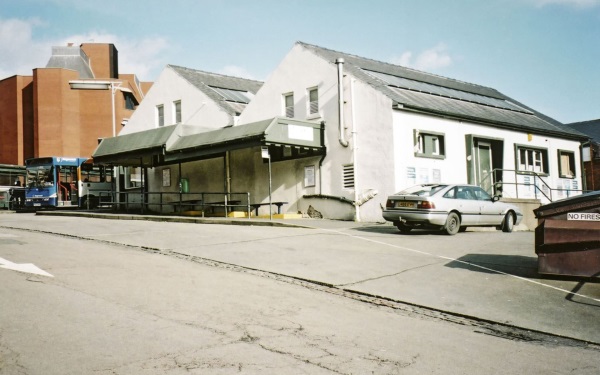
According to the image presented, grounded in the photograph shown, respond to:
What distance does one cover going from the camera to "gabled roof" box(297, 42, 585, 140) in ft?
67.5

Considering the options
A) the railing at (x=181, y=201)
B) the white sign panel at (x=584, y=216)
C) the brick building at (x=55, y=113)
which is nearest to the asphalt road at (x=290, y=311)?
the white sign panel at (x=584, y=216)

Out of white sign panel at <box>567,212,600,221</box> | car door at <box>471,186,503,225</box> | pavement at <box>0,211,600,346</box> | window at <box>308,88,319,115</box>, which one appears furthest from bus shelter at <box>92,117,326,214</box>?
white sign panel at <box>567,212,600,221</box>

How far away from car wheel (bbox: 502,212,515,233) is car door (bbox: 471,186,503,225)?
28 centimetres

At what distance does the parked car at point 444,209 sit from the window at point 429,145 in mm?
4324

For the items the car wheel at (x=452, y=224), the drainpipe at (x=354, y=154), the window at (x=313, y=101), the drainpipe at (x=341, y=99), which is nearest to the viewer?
the car wheel at (x=452, y=224)

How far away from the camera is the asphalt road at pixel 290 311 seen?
15.0 ft

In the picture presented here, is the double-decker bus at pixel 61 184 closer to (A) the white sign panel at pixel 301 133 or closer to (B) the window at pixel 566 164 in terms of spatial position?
(A) the white sign panel at pixel 301 133

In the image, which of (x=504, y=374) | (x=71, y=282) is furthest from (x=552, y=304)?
(x=71, y=282)

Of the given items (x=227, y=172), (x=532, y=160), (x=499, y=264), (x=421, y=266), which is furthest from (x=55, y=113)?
(x=499, y=264)

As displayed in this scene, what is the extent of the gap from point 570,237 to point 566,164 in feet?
72.5

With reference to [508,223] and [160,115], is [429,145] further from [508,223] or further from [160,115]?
[160,115]

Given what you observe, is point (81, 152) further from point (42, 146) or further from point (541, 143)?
point (541, 143)

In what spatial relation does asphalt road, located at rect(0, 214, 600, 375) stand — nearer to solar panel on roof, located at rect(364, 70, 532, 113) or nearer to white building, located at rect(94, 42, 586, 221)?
white building, located at rect(94, 42, 586, 221)

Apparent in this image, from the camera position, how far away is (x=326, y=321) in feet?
19.9
